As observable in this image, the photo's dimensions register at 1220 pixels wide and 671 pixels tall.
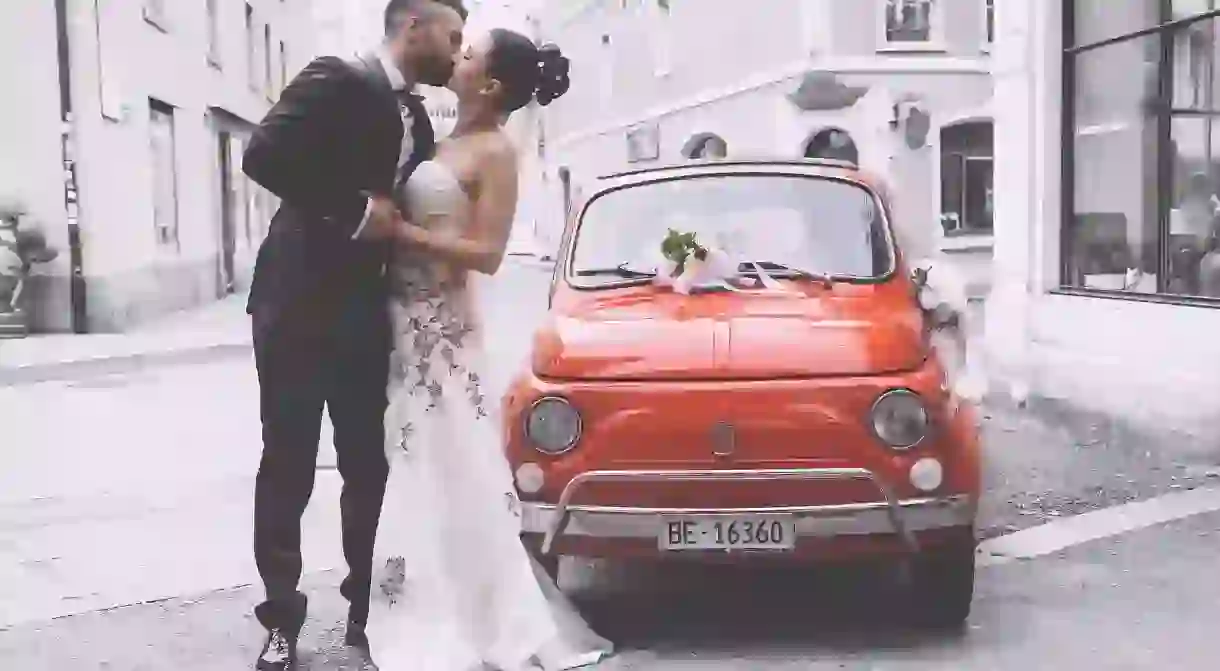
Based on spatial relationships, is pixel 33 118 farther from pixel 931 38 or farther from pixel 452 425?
pixel 931 38

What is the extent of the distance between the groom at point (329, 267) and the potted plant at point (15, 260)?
43.1 feet

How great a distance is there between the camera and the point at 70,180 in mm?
16656

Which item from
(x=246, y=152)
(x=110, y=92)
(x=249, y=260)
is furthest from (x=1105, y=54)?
(x=249, y=260)

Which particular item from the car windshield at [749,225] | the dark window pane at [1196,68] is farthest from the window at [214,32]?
the car windshield at [749,225]

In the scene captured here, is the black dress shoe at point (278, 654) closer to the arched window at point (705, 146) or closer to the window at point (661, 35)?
the arched window at point (705, 146)

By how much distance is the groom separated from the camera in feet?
13.4

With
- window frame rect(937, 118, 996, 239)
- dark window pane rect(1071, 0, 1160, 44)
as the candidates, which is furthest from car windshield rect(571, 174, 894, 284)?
A: window frame rect(937, 118, 996, 239)

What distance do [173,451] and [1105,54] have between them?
7011mm

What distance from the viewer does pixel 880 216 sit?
19.0 feet

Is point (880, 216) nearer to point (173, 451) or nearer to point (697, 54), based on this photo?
point (173, 451)

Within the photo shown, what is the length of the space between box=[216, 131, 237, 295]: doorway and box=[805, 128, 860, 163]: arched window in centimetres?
1050

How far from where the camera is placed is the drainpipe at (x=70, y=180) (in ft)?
54.5

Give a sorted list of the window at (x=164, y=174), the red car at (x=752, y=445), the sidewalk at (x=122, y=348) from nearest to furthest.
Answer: the red car at (x=752, y=445) < the sidewalk at (x=122, y=348) < the window at (x=164, y=174)

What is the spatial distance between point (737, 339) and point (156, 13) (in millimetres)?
18015
